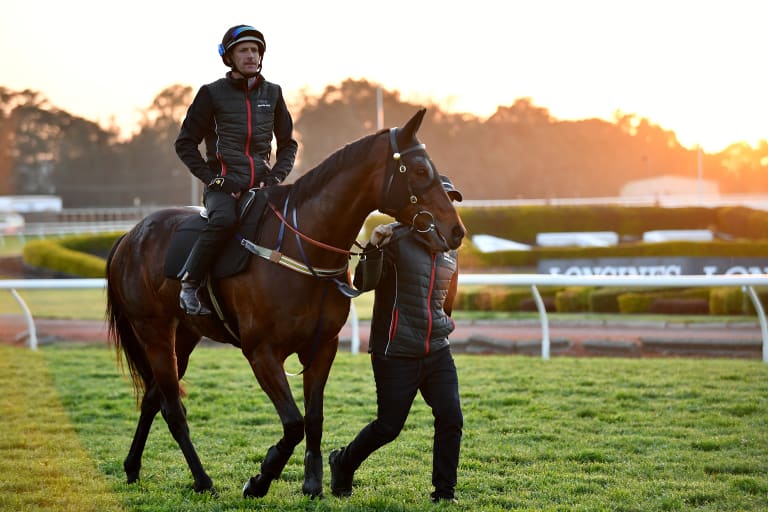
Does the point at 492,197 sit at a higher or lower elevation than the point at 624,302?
higher

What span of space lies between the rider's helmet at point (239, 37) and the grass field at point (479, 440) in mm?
2179

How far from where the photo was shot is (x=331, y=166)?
407cm

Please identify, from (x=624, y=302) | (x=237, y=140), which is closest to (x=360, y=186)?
(x=237, y=140)

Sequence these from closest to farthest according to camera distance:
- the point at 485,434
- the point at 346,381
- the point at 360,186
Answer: the point at 360,186 < the point at 485,434 < the point at 346,381

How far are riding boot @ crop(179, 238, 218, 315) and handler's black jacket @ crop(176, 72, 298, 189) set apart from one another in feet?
1.09

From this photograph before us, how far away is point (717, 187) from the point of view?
5188cm

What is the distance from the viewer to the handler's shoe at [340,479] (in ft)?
14.0

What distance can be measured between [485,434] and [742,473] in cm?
159

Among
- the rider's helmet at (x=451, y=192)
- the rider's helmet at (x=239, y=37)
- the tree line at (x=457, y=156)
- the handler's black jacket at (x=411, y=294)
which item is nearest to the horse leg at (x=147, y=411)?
the handler's black jacket at (x=411, y=294)

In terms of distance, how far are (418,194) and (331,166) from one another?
0.53 m

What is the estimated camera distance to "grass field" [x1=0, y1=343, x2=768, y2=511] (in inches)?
169

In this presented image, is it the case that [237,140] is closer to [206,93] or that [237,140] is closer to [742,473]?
[206,93]

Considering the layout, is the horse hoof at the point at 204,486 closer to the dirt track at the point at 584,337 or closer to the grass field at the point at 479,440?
the grass field at the point at 479,440

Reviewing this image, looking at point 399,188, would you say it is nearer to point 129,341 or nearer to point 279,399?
point 279,399
